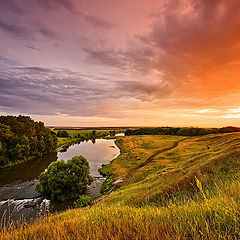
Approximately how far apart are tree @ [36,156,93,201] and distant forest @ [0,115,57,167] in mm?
26244

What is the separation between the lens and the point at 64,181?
2783 centimetres

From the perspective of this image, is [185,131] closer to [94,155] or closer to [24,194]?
[94,155]

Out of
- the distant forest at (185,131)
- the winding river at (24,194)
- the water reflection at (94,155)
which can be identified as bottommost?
the winding river at (24,194)

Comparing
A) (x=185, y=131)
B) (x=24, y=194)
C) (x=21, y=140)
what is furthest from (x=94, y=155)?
(x=185, y=131)

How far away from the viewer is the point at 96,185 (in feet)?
108

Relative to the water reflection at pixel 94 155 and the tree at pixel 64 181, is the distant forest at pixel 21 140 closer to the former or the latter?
the water reflection at pixel 94 155

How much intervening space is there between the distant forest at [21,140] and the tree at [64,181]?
26244 millimetres

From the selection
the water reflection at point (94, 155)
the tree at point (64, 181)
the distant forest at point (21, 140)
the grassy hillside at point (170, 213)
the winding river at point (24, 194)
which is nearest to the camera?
the grassy hillside at point (170, 213)

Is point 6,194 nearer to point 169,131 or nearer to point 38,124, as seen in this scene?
point 38,124

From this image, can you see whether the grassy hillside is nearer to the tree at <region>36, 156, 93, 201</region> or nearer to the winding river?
the tree at <region>36, 156, 93, 201</region>

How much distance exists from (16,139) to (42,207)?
1407 inches

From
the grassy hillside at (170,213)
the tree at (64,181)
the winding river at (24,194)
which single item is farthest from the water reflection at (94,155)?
the grassy hillside at (170,213)

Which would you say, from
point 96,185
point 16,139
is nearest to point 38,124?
point 16,139

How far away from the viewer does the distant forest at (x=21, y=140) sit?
155 feet
